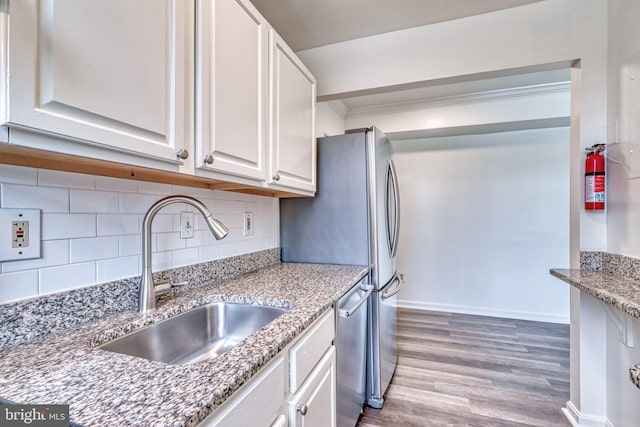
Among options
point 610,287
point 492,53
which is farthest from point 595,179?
point 492,53

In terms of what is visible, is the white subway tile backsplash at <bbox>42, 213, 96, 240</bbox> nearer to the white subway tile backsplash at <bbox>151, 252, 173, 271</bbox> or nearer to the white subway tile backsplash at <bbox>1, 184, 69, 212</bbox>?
the white subway tile backsplash at <bbox>1, 184, 69, 212</bbox>

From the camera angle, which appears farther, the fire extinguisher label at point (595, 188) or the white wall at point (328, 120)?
the white wall at point (328, 120)

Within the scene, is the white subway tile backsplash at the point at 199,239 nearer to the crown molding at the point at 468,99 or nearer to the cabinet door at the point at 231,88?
the cabinet door at the point at 231,88

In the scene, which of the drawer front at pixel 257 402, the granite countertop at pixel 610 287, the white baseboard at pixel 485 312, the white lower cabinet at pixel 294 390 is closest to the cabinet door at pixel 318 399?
the white lower cabinet at pixel 294 390

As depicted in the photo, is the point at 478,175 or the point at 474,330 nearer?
the point at 474,330

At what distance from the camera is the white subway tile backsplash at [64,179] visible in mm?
819

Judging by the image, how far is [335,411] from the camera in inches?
49.1

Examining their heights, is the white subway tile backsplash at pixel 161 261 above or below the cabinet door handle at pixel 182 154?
below

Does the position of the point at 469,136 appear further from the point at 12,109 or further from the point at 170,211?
the point at 12,109

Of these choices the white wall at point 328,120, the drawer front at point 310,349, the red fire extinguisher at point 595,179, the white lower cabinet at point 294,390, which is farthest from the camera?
the white wall at point 328,120

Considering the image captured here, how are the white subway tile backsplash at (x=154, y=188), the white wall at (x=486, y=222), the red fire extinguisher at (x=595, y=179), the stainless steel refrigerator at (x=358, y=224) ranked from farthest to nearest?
the white wall at (x=486, y=222)
the stainless steel refrigerator at (x=358, y=224)
the red fire extinguisher at (x=595, y=179)
the white subway tile backsplash at (x=154, y=188)

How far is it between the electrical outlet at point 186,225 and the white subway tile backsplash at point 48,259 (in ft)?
1.41

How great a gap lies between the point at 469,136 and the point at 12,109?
3779mm

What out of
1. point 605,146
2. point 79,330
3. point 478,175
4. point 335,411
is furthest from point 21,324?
point 478,175
